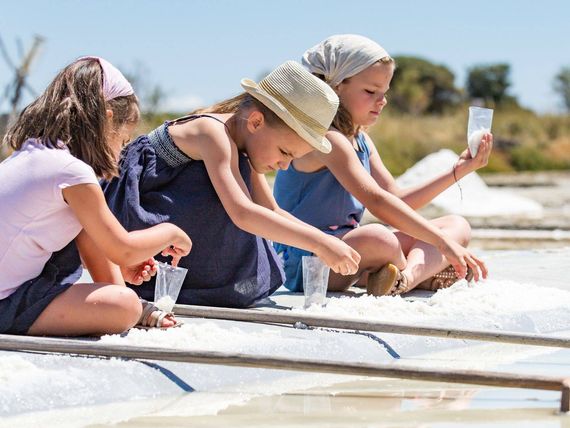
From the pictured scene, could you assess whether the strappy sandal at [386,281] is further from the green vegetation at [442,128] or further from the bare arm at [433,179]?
the green vegetation at [442,128]

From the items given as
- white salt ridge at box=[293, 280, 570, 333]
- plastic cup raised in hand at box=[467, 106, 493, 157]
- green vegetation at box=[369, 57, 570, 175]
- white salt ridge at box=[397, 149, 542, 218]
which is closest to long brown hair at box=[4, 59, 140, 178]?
white salt ridge at box=[293, 280, 570, 333]

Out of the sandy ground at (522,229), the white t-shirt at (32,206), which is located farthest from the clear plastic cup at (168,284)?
the sandy ground at (522,229)

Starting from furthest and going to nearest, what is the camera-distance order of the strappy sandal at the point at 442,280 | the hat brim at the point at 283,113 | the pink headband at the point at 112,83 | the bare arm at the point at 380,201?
1. the strappy sandal at the point at 442,280
2. the bare arm at the point at 380,201
3. the hat brim at the point at 283,113
4. the pink headband at the point at 112,83

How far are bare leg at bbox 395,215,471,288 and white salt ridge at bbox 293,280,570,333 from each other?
0.63 ft

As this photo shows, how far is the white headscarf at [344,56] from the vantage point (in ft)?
16.9

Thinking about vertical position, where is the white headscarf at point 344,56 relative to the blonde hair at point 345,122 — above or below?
above

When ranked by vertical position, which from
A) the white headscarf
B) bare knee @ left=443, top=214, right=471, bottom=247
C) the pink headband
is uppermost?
the pink headband

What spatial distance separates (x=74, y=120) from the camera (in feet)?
11.9

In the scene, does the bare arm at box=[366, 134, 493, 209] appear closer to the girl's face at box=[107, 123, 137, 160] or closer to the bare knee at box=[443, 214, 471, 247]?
the bare knee at box=[443, 214, 471, 247]

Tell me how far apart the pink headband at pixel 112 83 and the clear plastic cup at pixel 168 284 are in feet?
2.11

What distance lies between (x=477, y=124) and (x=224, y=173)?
1.50 meters

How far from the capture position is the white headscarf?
5.16m

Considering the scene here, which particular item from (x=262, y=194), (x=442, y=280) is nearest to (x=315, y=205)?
(x=262, y=194)

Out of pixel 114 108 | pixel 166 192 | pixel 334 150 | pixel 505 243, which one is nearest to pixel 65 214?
pixel 114 108
